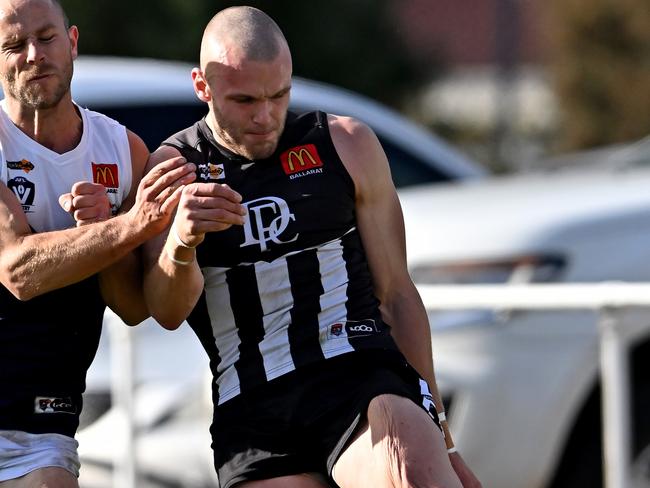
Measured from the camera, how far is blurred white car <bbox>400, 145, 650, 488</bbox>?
5.60 meters

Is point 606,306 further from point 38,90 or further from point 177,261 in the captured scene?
point 38,90

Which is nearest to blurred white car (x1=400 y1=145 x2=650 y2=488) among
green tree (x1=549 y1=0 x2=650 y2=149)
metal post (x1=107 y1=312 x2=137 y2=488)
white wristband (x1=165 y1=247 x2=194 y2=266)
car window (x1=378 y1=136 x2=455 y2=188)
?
metal post (x1=107 y1=312 x2=137 y2=488)

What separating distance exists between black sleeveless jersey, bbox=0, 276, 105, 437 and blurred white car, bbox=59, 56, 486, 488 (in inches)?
76.5

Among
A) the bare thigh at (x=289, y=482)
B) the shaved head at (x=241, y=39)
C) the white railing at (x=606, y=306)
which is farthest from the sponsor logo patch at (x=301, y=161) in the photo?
the white railing at (x=606, y=306)

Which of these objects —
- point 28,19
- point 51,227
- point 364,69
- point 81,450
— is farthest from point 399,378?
point 364,69

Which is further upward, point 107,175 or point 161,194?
point 107,175

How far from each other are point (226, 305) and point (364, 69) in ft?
42.9

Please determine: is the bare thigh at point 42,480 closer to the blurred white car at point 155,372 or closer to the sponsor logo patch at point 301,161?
the sponsor logo patch at point 301,161

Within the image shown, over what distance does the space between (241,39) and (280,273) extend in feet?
2.00

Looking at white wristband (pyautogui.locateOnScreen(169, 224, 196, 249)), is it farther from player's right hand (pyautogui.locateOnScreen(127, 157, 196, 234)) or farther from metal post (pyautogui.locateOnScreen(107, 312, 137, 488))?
metal post (pyautogui.locateOnScreen(107, 312, 137, 488))

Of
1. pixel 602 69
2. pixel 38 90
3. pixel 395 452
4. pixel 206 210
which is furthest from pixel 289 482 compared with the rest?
pixel 602 69

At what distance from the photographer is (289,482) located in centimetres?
358

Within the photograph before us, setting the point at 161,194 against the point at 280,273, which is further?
the point at 280,273

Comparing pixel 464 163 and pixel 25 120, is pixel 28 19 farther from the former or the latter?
pixel 464 163
